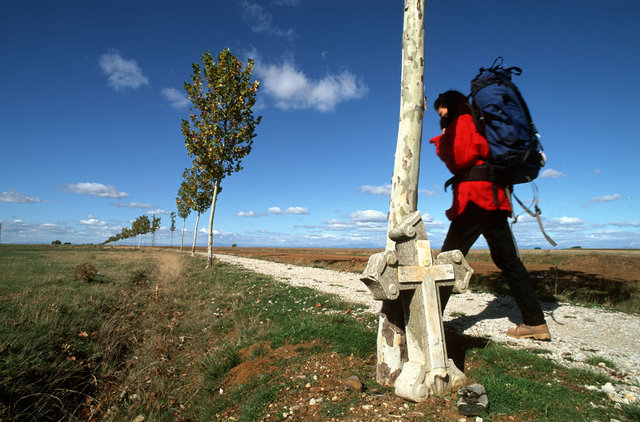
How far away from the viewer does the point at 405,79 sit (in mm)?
3494

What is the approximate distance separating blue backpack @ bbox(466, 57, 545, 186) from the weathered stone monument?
63 centimetres

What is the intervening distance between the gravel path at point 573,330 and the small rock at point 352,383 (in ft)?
7.17

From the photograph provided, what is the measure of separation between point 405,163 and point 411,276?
1219 millimetres

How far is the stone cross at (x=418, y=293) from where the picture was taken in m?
2.77

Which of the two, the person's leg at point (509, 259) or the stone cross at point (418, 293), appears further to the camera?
the person's leg at point (509, 259)

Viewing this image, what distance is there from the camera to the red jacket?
3.29m

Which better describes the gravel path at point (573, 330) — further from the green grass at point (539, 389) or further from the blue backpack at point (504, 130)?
the blue backpack at point (504, 130)

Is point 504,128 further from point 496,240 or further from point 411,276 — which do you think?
point 411,276

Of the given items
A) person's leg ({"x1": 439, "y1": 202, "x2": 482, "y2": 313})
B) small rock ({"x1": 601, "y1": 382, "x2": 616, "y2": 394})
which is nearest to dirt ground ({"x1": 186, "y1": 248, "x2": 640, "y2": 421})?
small rock ({"x1": 601, "y1": 382, "x2": 616, "y2": 394})

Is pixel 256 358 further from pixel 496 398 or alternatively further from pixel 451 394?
pixel 496 398

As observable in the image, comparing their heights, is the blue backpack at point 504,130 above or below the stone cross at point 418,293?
above

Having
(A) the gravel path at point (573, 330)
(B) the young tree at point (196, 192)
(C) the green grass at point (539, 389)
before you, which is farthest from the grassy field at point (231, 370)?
(B) the young tree at point (196, 192)

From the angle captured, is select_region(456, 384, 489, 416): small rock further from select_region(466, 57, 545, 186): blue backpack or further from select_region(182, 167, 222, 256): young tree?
select_region(182, 167, 222, 256): young tree

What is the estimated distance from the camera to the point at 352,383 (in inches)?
119
